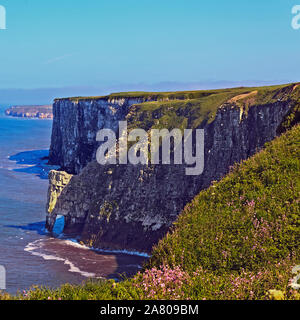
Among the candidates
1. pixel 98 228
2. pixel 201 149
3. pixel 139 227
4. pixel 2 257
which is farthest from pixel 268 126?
pixel 2 257

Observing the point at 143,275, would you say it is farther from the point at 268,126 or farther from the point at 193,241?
the point at 268,126

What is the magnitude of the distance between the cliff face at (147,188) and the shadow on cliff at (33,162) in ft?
192

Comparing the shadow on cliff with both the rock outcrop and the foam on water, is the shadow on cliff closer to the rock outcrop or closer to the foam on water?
the rock outcrop

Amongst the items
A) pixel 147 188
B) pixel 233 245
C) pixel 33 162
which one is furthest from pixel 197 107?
pixel 33 162

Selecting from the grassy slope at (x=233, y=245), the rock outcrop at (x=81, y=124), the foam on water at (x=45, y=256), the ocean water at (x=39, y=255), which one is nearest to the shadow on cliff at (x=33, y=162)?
the rock outcrop at (x=81, y=124)

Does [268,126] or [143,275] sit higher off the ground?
[268,126]

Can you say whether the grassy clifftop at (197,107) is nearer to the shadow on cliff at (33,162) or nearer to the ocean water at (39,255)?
the ocean water at (39,255)

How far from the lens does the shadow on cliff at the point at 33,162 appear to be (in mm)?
135788

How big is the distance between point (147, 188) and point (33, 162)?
100595 millimetres

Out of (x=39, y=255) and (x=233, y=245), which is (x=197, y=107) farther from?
(x=233, y=245)

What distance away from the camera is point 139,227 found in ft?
198

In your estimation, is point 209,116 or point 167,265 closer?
point 167,265

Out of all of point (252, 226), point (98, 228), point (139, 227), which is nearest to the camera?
point (252, 226)

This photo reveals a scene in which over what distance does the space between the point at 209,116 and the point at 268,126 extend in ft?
45.7
